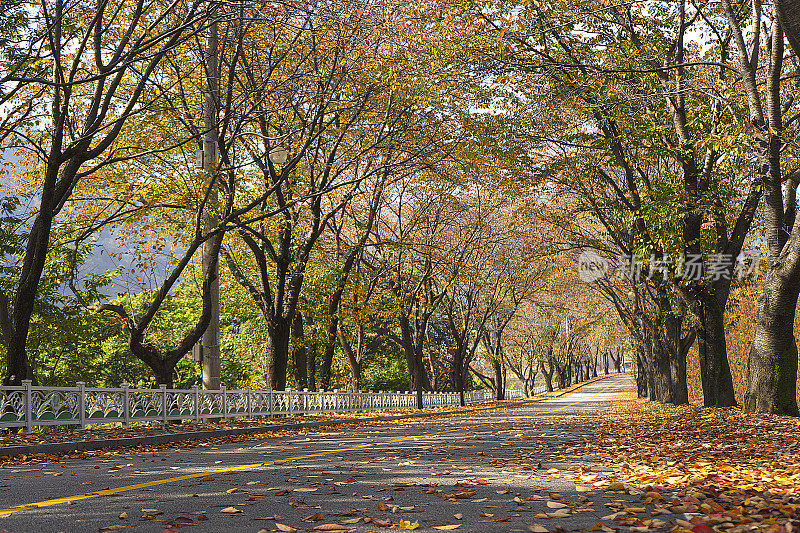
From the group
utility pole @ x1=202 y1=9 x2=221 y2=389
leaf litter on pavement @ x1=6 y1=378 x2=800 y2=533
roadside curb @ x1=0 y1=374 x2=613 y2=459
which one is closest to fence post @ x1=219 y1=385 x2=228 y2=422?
utility pole @ x1=202 y1=9 x2=221 y2=389

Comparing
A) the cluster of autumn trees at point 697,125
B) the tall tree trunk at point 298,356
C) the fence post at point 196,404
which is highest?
the cluster of autumn trees at point 697,125

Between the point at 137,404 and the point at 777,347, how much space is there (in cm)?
1336

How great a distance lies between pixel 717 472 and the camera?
802 centimetres

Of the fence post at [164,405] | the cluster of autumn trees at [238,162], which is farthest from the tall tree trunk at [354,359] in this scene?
the fence post at [164,405]

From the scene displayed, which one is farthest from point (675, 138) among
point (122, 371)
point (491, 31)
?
point (122, 371)

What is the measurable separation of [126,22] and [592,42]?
12.1m

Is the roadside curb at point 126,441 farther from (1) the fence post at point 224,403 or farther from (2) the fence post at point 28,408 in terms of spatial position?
(1) the fence post at point 224,403

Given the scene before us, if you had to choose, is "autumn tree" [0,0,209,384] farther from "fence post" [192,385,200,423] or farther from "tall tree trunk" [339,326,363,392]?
"tall tree trunk" [339,326,363,392]

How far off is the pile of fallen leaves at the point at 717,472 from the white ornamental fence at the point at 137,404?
31.4 ft

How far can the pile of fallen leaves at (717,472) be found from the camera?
17.7ft

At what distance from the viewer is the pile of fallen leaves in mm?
5391

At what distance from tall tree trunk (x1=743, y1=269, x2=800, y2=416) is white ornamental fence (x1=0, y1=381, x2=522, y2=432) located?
42.4 ft

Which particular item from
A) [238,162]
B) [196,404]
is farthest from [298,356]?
[196,404]

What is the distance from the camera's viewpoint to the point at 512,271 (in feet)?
135
